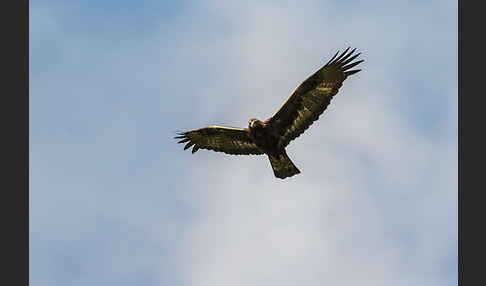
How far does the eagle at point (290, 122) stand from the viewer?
31.0m

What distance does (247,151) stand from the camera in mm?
32250

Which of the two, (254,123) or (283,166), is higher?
(254,123)

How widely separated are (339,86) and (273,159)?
2535 mm

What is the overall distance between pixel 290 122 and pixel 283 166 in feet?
3.74

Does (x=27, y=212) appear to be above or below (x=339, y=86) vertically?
below

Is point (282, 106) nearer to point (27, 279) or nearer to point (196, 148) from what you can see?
point (196, 148)

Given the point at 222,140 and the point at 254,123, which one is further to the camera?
the point at 222,140

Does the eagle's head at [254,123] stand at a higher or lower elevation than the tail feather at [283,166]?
higher

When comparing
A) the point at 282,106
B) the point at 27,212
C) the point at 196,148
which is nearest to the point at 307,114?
the point at 282,106

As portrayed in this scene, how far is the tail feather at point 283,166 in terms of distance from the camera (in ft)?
104

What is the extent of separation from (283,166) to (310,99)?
1.87 metres

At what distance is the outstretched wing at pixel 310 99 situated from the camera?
101ft

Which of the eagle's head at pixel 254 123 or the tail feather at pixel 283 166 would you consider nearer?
the eagle's head at pixel 254 123

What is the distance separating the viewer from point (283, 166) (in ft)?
104
